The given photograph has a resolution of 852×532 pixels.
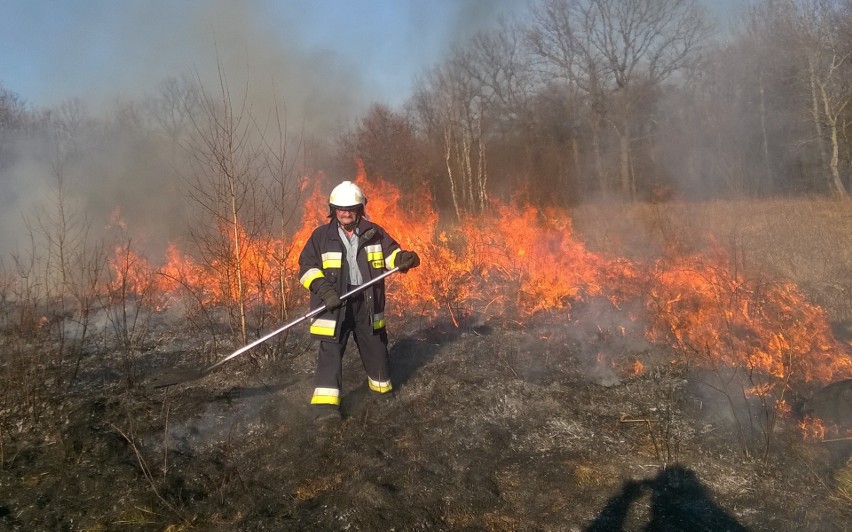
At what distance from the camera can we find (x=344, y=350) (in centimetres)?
445

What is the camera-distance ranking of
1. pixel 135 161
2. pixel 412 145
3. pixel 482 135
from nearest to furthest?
pixel 135 161 → pixel 412 145 → pixel 482 135

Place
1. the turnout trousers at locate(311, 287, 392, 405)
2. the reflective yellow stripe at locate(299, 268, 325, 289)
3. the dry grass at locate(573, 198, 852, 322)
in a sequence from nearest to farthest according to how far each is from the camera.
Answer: the reflective yellow stripe at locate(299, 268, 325, 289), the turnout trousers at locate(311, 287, 392, 405), the dry grass at locate(573, 198, 852, 322)

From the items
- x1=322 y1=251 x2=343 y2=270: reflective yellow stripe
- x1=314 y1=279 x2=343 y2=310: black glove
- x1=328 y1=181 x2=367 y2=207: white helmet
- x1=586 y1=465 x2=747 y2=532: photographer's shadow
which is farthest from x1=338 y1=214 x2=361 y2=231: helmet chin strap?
x1=586 y1=465 x2=747 y2=532: photographer's shadow

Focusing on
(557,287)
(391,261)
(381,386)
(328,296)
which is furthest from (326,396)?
(557,287)

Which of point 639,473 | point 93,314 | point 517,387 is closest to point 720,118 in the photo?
point 517,387

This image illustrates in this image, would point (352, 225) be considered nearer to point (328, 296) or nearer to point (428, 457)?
point (328, 296)

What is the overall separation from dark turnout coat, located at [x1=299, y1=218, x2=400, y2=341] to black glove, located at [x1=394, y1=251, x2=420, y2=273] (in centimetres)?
6

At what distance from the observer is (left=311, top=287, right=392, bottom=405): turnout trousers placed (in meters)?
4.37

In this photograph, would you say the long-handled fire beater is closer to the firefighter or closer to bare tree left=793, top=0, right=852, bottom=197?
the firefighter

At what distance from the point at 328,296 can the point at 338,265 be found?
1.15 ft

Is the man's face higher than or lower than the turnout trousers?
higher

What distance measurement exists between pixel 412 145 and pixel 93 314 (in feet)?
43.5

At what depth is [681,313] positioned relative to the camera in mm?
5805

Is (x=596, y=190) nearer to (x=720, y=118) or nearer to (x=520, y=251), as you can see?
(x=720, y=118)
